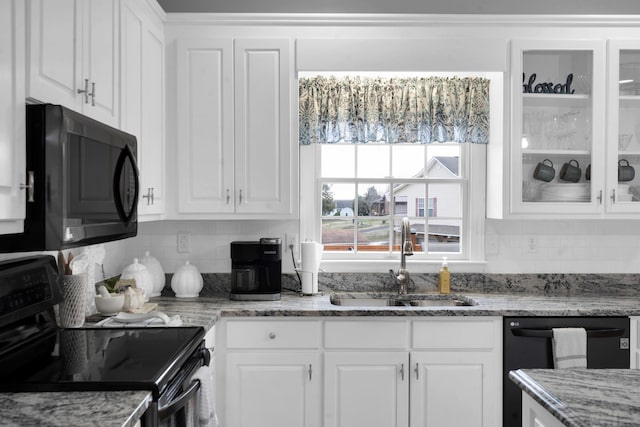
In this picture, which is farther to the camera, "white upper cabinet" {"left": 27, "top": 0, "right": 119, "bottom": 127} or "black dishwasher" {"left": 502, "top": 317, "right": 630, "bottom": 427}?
"black dishwasher" {"left": 502, "top": 317, "right": 630, "bottom": 427}

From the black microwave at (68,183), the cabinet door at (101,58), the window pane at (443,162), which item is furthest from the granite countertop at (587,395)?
the window pane at (443,162)

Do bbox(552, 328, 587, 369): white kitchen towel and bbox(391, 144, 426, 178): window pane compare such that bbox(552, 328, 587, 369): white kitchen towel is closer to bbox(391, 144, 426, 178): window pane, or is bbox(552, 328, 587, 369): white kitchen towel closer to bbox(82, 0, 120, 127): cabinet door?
bbox(391, 144, 426, 178): window pane

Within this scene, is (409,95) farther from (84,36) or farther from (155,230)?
(84,36)

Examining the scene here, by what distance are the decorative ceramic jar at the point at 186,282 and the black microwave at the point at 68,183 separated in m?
1.27

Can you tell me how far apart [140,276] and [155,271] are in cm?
24

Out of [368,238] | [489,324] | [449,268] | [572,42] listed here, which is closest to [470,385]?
[489,324]

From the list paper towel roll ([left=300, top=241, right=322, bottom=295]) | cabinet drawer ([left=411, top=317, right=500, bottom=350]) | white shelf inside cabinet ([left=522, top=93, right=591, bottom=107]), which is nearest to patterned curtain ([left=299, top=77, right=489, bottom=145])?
white shelf inside cabinet ([left=522, top=93, right=591, bottom=107])

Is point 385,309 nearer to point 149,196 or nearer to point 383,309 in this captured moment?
point 383,309

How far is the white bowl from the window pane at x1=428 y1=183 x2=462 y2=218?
191cm

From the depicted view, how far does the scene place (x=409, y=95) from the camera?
3514 millimetres

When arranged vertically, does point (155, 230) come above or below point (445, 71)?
below

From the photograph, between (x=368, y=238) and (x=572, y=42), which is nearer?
(x=572, y=42)

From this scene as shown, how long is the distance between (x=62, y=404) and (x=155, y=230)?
2.15 meters

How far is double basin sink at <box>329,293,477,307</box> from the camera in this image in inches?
134
